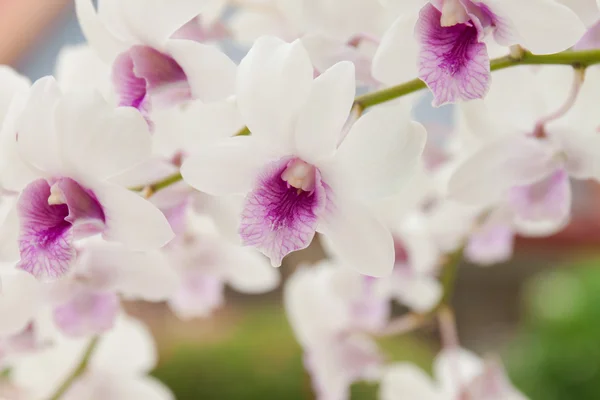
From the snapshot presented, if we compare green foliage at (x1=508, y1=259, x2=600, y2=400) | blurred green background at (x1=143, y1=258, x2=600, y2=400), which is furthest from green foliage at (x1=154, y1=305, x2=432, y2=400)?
green foliage at (x1=508, y1=259, x2=600, y2=400)

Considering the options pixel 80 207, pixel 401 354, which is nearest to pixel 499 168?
pixel 80 207

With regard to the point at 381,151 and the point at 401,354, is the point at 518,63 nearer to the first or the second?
the point at 381,151

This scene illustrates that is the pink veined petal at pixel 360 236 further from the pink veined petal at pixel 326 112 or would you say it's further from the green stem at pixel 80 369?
the green stem at pixel 80 369

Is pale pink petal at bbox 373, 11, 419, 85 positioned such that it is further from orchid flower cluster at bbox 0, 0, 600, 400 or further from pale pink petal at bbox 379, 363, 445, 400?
pale pink petal at bbox 379, 363, 445, 400

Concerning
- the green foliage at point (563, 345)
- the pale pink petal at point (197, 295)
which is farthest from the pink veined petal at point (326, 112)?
the green foliage at point (563, 345)

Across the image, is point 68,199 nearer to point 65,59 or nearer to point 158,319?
point 65,59
